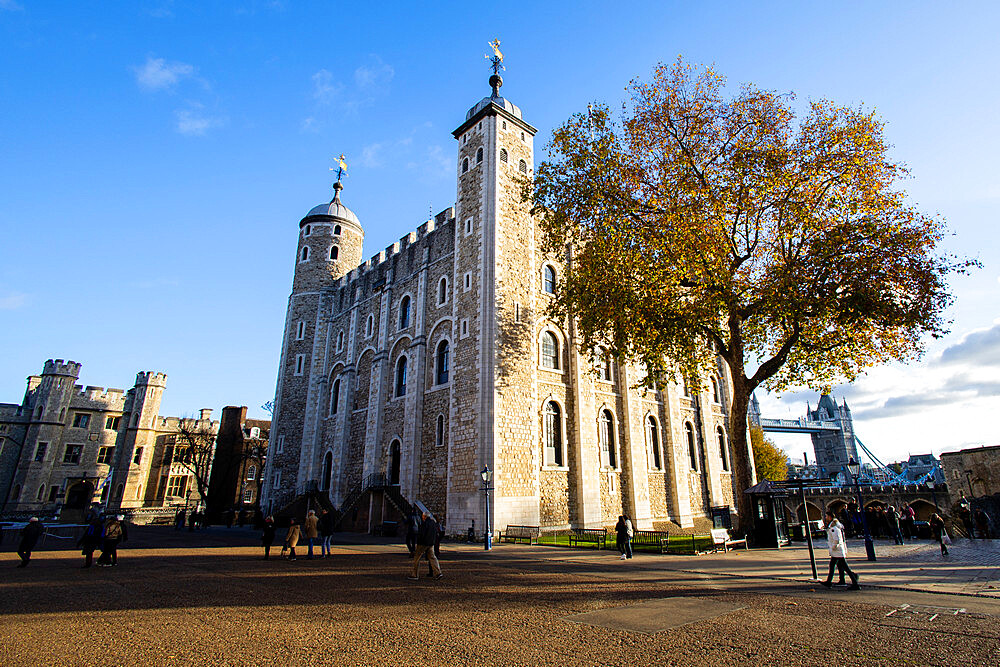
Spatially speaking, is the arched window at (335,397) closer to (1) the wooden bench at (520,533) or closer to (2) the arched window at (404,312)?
(2) the arched window at (404,312)

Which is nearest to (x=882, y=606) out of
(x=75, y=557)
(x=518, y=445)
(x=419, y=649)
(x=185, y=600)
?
(x=419, y=649)

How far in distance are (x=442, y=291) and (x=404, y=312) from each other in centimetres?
407

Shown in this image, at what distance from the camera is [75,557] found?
51.4ft

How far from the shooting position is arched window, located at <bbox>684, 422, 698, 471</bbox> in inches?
1139

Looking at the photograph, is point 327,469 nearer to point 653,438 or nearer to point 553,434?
point 553,434

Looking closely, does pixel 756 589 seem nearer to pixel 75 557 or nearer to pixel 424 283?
pixel 75 557

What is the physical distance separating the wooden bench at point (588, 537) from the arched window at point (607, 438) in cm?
379

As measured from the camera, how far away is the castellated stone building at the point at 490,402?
20.8 meters

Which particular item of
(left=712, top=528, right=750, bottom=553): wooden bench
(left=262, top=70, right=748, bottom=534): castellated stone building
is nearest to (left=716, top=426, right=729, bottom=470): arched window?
(left=262, top=70, right=748, bottom=534): castellated stone building

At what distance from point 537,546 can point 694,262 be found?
10.7 meters

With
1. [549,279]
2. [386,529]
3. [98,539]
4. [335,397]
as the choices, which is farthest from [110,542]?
[335,397]

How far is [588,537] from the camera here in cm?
1892

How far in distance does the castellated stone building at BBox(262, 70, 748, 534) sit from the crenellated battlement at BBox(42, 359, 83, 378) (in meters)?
21.4

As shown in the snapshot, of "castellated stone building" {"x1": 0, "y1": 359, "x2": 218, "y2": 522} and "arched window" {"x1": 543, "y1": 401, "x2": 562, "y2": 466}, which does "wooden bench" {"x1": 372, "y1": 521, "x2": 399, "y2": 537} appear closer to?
"arched window" {"x1": 543, "y1": 401, "x2": 562, "y2": 466}
